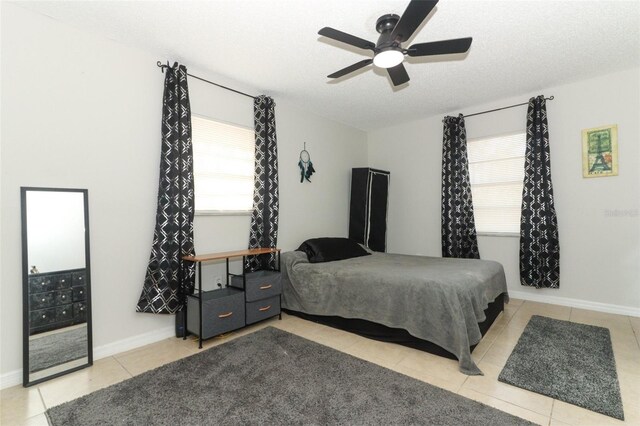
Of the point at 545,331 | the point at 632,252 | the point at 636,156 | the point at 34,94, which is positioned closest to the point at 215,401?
the point at 34,94

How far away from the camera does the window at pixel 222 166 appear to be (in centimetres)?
317

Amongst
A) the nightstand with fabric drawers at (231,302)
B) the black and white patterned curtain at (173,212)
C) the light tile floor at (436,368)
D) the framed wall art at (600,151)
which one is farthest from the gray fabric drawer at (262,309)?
the framed wall art at (600,151)

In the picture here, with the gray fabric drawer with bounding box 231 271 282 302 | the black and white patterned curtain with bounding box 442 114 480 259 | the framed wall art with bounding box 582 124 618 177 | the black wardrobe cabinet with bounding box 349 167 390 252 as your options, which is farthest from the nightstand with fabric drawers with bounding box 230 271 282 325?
the framed wall art with bounding box 582 124 618 177

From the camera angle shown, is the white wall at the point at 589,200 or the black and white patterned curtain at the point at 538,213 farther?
the black and white patterned curtain at the point at 538,213

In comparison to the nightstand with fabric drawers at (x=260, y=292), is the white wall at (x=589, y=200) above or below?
above

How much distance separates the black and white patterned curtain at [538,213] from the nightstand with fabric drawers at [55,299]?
471 cm

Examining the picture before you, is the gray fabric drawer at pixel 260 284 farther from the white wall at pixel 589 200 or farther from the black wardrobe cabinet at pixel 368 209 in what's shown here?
the white wall at pixel 589 200

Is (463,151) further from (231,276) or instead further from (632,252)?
(231,276)

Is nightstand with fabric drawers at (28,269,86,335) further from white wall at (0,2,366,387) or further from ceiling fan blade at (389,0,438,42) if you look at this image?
ceiling fan blade at (389,0,438,42)

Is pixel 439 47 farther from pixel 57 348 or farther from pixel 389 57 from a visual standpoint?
pixel 57 348

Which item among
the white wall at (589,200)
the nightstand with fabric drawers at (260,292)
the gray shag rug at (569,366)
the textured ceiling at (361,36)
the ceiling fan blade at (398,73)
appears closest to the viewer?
the gray shag rug at (569,366)

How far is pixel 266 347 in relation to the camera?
2.62 metres

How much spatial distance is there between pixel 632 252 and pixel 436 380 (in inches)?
117

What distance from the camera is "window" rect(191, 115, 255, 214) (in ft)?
10.4
